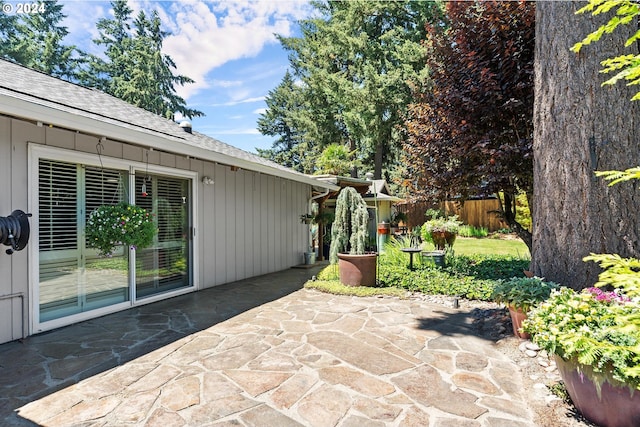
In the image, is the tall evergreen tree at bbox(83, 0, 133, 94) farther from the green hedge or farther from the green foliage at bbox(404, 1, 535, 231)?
the green hedge

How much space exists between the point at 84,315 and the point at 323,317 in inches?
124

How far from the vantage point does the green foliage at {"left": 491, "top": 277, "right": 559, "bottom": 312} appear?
337 centimetres

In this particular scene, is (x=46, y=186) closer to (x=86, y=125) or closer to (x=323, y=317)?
(x=86, y=125)

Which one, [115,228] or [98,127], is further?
[115,228]

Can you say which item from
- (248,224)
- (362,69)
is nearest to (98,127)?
(248,224)

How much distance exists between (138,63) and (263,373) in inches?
939

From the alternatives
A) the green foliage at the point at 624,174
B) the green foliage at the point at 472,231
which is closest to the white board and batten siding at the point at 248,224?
the green foliage at the point at 624,174

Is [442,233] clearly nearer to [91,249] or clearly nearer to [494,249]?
[494,249]

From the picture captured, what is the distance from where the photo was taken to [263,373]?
2.94 m

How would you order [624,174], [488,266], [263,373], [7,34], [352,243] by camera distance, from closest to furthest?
[624,174] < [263,373] < [352,243] < [488,266] < [7,34]

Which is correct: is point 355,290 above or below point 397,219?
below

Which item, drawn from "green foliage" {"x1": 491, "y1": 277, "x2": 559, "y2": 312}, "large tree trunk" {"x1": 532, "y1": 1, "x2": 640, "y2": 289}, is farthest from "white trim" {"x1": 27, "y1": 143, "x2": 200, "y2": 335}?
"large tree trunk" {"x1": 532, "y1": 1, "x2": 640, "y2": 289}

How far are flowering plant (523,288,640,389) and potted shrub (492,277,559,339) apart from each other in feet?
1.74

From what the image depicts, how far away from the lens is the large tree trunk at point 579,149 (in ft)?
11.2
